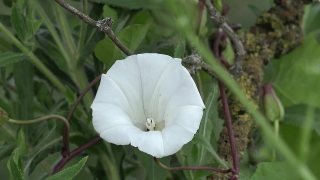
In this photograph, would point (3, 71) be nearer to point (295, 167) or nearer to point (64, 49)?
point (64, 49)

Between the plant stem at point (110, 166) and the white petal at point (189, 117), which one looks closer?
the white petal at point (189, 117)

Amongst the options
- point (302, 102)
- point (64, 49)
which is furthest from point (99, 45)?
point (302, 102)

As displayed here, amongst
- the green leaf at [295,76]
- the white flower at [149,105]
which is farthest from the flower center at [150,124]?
the green leaf at [295,76]

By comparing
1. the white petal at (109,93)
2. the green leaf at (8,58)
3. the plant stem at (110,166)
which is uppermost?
the white petal at (109,93)

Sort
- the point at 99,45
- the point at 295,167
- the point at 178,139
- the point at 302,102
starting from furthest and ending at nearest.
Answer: the point at 302,102, the point at 99,45, the point at 178,139, the point at 295,167

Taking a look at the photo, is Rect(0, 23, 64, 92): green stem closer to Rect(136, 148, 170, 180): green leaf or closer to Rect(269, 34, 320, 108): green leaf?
Rect(136, 148, 170, 180): green leaf

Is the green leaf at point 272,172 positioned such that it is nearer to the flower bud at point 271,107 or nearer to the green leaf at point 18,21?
the flower bud at point 271,107

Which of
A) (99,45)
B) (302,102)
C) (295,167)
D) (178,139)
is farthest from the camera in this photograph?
(302,102)

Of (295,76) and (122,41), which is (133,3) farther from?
(295,76)
